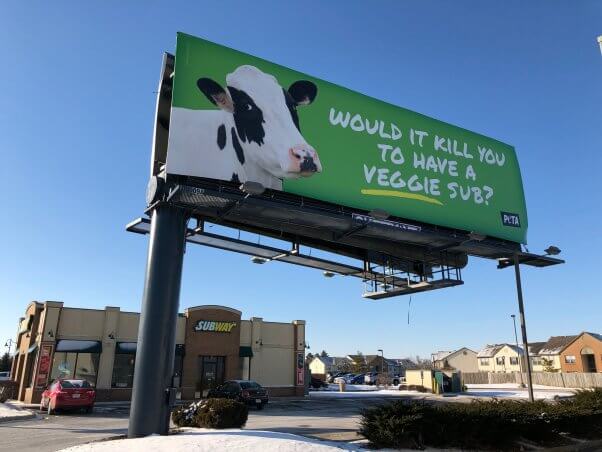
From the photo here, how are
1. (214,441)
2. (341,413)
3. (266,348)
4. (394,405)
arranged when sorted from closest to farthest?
(214,441) → (394,405) → (341,413) → (266,348)

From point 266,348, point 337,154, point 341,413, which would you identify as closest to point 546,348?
point 266,348

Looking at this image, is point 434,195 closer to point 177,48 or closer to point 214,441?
point 177,48

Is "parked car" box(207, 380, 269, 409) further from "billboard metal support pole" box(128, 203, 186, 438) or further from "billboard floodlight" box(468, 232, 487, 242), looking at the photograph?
"billboard floodlight" box(468, 232, 487, 242)

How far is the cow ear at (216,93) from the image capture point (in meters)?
15.2

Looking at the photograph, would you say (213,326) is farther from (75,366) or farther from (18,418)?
(18,418)

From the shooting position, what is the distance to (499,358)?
4171 inches

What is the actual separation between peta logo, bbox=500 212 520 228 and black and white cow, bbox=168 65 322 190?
8.29 m

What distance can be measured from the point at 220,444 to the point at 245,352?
27.6 meters

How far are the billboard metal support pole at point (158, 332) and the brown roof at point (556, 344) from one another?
8170 centimetres

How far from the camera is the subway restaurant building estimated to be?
32.0m

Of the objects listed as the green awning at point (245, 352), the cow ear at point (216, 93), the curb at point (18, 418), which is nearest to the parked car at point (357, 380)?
the green awning at point (245, 352)

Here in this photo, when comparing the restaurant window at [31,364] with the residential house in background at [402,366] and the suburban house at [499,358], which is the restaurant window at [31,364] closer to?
the suburban house at [499,358]

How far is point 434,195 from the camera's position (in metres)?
18.8

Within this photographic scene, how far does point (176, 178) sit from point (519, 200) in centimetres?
1405
